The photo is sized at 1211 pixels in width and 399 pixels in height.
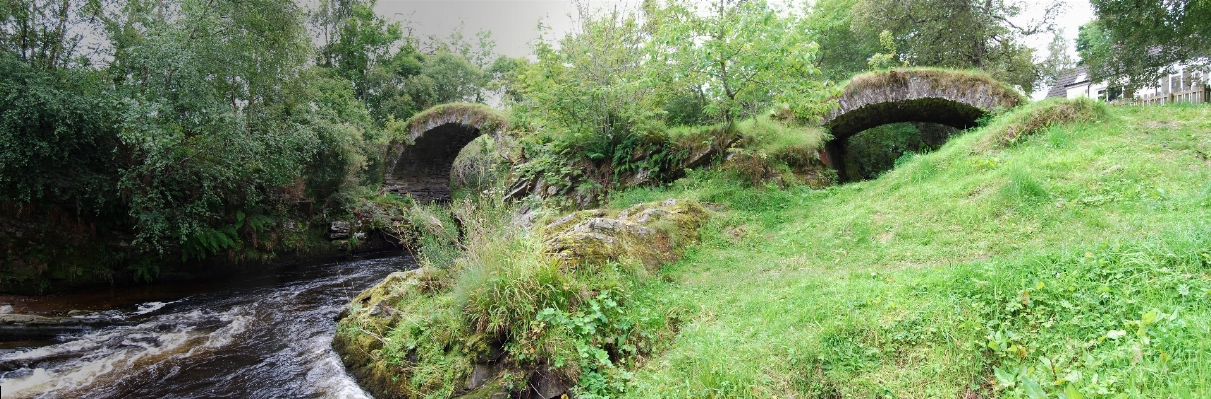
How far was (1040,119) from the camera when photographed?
8.05 meters

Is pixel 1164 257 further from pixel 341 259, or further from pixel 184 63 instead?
pixel 341 259

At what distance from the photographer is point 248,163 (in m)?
11.3

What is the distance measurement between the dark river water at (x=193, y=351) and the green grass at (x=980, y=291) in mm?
3529

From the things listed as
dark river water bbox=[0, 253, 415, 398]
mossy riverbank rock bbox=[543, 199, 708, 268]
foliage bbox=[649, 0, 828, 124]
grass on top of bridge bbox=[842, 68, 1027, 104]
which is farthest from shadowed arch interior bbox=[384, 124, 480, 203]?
mossy riverbank rock bbox=[543, 199, 708, 268]

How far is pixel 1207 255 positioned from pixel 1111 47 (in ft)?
49.7

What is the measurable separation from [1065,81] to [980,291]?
35.2 meters

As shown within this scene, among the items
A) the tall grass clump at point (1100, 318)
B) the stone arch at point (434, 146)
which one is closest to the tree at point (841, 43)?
the stone arch at point (434, 146)

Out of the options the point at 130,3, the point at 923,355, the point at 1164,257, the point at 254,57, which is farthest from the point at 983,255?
the point at 130,3

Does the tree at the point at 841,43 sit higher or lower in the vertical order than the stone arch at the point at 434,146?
higher

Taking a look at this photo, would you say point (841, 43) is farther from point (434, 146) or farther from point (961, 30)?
point (434, 146)

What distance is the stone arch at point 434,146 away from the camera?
1834 centimetres

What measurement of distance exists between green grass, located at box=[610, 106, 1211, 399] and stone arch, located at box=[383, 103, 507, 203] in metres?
13.1

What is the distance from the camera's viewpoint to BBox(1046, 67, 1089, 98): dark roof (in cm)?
2847

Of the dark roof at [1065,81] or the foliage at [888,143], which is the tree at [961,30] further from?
the dark roof at [1065,81]
